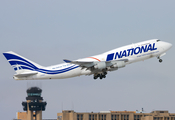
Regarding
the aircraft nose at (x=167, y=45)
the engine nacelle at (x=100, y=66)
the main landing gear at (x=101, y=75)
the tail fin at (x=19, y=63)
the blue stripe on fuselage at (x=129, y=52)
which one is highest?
the aircraft nose at (x=167, y=45)

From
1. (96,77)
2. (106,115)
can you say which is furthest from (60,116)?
(96,77)

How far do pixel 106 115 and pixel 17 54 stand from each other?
65922mm

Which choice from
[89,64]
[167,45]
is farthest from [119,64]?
[167,45]

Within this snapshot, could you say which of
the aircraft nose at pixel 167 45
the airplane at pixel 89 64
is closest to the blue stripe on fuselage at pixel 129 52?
the airplane at pixel 89 64

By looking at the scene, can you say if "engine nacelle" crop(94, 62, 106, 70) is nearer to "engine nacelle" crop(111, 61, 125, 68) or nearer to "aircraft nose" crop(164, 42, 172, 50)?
"engine nacelle" crop(111, 61, 125, 68)

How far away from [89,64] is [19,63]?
16019 millimetres

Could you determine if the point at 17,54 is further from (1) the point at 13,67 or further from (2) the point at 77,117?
(2) the point at 77,117

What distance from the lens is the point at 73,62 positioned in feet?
255

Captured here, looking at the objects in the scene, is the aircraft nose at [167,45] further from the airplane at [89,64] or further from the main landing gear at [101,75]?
the main landing gear at [101,75]

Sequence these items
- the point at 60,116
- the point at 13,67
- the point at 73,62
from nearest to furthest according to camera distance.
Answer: the point at 73,62
the point at 13,67
the point at 60,116

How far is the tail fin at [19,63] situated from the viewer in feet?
271

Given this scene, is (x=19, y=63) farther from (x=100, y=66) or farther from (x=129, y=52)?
(x=129, y=52)

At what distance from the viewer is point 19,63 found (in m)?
83.2

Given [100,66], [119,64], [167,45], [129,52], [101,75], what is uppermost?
[167,45]
